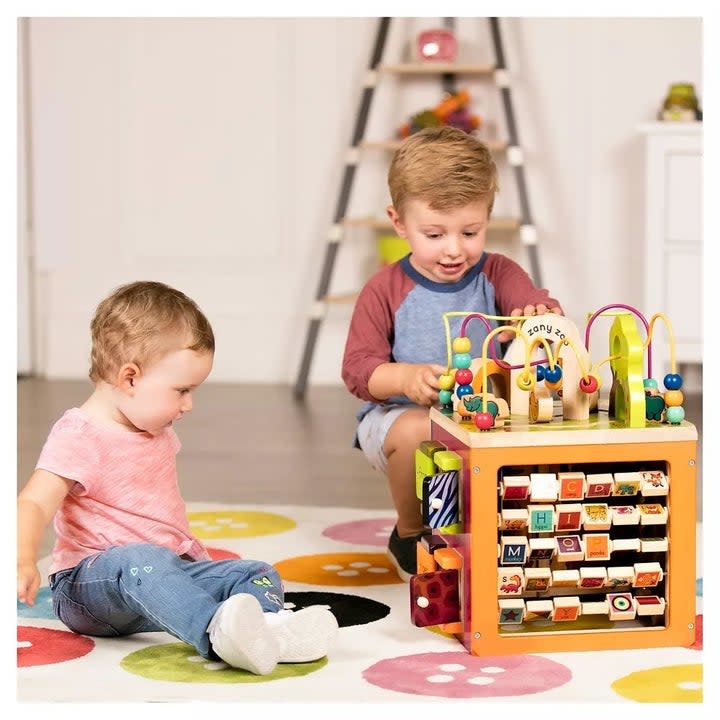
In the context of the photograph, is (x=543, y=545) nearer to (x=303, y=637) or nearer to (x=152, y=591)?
(x=303, y=637)

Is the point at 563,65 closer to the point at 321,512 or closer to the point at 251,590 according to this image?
the point at 321,512

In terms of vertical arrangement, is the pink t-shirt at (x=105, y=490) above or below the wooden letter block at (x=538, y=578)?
above

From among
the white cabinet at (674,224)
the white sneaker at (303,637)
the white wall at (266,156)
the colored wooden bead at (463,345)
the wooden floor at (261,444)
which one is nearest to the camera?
the white sneaker at (303,637)

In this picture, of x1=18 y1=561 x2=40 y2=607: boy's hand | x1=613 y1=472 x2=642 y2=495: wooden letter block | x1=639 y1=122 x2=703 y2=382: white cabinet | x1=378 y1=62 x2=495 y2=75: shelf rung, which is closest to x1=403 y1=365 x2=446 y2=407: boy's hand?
x1=613 y1=472 x2=642 y2=495: wooden letter block

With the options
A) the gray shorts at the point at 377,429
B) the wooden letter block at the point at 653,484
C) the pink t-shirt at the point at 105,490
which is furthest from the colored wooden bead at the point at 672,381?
the pink t-shirt at the point at 105,490

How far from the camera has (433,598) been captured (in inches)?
52.4

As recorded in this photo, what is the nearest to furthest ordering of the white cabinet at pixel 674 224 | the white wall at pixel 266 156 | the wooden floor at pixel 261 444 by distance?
the wooden floor at pixel 261 444 < the white cabinet at pixel 674 224 < the white wall at pixel 266 156

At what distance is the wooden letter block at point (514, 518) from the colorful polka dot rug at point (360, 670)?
0.14 metres

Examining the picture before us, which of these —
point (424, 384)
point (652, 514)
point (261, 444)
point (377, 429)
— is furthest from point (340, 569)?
point (261, 444)

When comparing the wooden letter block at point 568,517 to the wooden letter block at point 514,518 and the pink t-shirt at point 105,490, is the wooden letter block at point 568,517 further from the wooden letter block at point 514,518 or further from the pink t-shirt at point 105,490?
the pink t-shirt at point 105,490

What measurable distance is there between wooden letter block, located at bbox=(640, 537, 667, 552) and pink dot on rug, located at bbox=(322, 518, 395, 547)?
60 centimetres

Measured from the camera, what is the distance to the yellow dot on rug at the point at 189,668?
4.04ft

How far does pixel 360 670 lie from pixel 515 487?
244 mm

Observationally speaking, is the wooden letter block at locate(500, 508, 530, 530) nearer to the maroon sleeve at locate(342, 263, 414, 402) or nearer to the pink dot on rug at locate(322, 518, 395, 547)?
the maroon sleeve at locate(342, 263, 414, 402)
